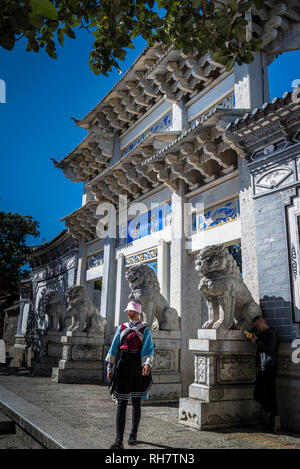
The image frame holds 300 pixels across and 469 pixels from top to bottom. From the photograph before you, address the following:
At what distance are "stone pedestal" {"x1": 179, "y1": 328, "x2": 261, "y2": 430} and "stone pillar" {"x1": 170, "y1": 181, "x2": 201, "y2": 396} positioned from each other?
220 centimetres

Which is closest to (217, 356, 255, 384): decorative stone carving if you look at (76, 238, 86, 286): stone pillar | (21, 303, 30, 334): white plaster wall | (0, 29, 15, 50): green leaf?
(0, 29, 15, 50): green leaf

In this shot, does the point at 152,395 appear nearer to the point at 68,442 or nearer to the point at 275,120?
the point at 68,442

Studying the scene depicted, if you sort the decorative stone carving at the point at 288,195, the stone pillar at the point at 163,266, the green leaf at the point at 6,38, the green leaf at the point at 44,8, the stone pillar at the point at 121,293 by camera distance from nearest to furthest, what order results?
1. the green leaf at the point at 44,8
2. the green leaf at the point at 6,38
3. the decorative stone carving at the point at 288,195
4. the stone pillar at the point at 163,266
5. the stone pillar at the point at 121,293

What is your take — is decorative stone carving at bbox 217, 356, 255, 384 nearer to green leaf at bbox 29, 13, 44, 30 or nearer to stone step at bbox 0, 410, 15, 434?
stone step at bbox 0, 410, 15, 434

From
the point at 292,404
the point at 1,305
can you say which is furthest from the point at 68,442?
the point at 1,305

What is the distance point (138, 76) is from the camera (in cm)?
997

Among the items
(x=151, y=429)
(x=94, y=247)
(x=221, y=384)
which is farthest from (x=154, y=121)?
(x=151, y=429)

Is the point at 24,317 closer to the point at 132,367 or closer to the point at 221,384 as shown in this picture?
the point at 221,384

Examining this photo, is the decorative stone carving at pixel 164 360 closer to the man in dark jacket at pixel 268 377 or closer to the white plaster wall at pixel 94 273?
the man in dark jacket at pixel 268 377

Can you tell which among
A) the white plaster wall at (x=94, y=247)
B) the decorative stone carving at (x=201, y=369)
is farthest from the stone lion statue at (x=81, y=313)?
the decorative stone carving at (x=201, y=369)

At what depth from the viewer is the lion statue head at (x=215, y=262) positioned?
4.80m

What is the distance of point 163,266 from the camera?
7.93 meters

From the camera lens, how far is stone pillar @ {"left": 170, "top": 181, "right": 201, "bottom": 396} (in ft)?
21.9

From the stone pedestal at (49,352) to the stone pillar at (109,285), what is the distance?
152 cm
